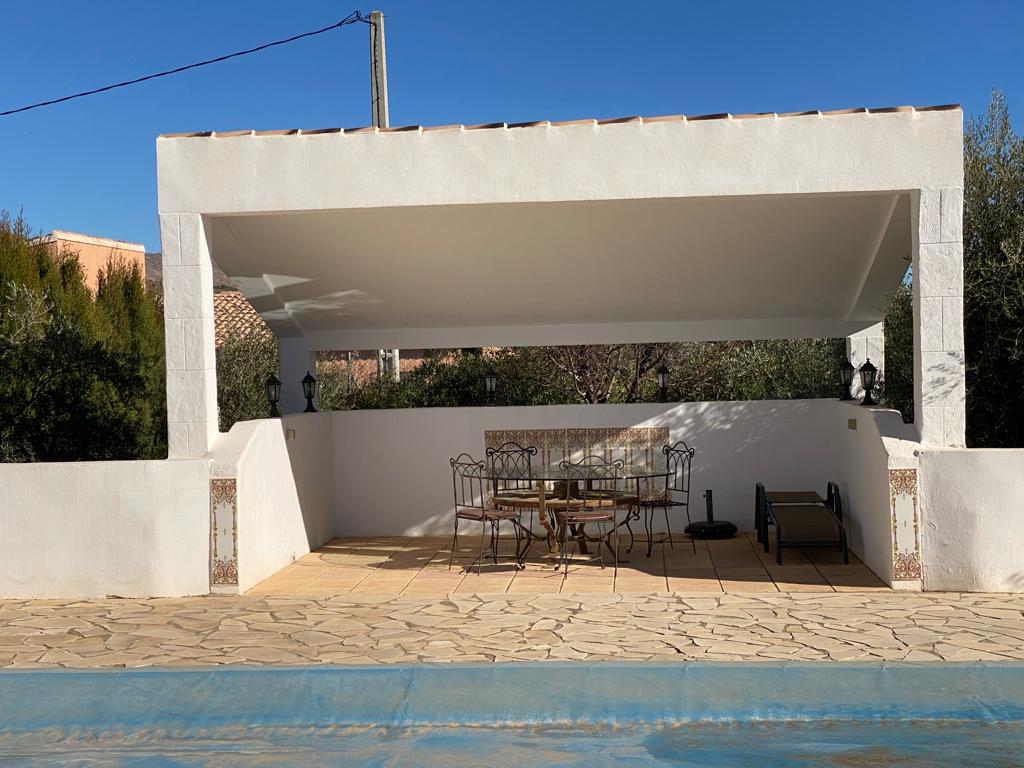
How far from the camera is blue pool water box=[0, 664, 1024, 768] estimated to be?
5422mm

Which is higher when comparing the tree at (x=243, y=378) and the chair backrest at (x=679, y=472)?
the tree at (x=243, y=378)

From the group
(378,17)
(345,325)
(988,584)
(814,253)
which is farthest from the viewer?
(378,17)

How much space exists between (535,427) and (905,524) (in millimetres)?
4845

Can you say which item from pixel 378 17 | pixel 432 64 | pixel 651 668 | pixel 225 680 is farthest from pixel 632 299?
pixel 432 64

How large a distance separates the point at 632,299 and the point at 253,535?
4.89 meters

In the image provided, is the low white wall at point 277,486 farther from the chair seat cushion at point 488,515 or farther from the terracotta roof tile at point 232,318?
the terracotta roof tile at point 232,318

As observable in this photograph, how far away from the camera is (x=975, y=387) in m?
9.49

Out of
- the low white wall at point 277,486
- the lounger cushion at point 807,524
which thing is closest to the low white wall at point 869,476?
the lounger cushion at point 807,524

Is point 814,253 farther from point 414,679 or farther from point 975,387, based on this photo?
point 414,679

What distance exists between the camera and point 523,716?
226 inches

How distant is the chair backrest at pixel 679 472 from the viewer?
38.9 feet

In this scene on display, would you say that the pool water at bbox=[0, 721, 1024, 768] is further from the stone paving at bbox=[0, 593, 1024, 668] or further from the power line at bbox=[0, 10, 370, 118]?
the power line at bbox=[0, 10, 370, 118]

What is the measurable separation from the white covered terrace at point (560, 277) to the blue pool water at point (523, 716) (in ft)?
8.32

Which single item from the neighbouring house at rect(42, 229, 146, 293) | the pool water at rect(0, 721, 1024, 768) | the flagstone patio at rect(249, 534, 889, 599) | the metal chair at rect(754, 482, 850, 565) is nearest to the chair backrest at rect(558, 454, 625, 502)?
the flagstone patio at rect(249, 534, 889, 599)
